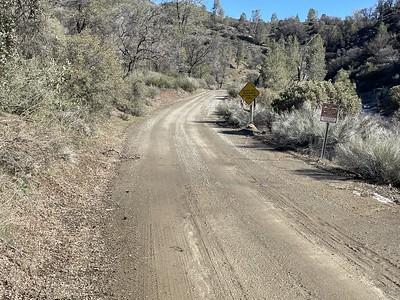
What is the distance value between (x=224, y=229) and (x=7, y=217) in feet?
10.8

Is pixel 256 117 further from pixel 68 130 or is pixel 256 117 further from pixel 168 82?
pixel 168 82

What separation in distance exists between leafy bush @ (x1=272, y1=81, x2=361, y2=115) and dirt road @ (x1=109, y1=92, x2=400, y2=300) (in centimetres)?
1062

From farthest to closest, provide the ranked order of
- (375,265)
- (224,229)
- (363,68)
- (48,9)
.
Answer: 1. (363,68)
2. (48,9)
3. (224,229)
4. (375,265)

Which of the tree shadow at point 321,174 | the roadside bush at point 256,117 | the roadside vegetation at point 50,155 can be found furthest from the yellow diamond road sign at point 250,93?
the tree shadow at point 321,174

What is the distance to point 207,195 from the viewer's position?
31.3 ft

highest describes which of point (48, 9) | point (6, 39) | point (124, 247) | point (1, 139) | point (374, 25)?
point (374, 25)

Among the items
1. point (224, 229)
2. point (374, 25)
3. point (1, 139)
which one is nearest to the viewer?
point (224, 229)

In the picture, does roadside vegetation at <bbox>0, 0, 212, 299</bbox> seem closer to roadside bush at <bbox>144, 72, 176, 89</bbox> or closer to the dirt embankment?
the dirt embankment

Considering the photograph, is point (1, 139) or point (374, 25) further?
point (374, 25)

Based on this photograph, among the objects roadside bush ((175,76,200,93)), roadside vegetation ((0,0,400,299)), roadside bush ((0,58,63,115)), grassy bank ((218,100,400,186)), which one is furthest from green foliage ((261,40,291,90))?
roadside bush ((0,58,63,115))

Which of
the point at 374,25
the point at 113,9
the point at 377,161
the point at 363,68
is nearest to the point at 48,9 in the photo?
the point at 377,161

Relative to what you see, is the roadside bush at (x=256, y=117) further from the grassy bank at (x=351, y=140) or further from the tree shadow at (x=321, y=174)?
the tree shadow at (x=321, y=174)

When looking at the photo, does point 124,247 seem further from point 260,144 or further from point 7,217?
point 260,144

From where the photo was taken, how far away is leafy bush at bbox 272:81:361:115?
73.7ft
